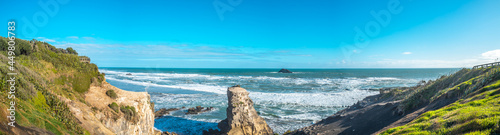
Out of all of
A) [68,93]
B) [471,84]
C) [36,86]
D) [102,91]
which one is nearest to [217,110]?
[102,91]

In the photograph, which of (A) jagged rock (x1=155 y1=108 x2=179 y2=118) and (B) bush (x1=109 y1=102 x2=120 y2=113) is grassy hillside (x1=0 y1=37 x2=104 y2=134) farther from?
(A) jagged rock (x1=155 y1=108 x2=179 y2=118)

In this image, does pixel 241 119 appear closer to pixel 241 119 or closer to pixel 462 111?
pixel 241 119

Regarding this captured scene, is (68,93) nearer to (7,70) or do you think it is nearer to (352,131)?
(7,70)

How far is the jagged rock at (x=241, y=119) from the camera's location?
16.2 m

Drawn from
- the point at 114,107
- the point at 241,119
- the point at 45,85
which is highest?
the point at 45,85

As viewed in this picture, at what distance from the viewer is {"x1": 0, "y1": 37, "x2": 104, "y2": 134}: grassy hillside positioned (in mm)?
5543

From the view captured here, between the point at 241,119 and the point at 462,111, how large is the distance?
1240 cm

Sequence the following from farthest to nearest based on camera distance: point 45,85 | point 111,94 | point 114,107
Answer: point 111,94 → point 114,107 → point 45,85

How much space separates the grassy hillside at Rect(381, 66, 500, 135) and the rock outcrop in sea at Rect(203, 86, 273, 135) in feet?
30.3

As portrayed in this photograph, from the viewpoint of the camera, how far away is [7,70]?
669 centimetres

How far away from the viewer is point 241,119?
1644cm

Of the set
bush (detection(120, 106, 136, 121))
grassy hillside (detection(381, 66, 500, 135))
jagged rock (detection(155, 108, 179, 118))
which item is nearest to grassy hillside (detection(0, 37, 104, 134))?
bush (detection(120, 106, 136, 121))

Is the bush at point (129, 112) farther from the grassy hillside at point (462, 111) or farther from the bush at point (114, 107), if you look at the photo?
the grassy hillside at point (462, 111)

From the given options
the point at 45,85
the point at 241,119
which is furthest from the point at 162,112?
the point at 45,85
